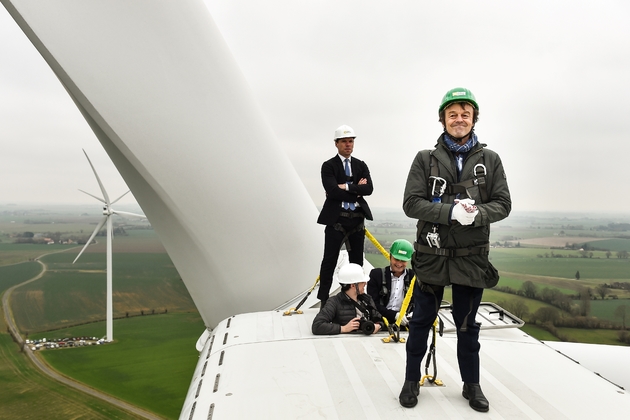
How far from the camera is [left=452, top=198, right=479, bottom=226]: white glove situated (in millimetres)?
1841

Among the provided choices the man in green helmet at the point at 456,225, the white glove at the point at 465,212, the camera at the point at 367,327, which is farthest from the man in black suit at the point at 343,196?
the white glove at the point at 465,212

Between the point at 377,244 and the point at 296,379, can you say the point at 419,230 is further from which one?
the point at 377,244

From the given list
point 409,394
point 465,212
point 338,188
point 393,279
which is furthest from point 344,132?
point 409,394

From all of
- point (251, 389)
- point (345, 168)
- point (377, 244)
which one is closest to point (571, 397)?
point (251, 389)

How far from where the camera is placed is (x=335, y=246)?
364 cm

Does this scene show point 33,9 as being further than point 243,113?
No

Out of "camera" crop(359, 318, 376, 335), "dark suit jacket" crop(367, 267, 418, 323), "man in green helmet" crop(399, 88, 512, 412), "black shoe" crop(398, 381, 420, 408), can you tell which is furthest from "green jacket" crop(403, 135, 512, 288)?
"dark suit jacket" crop(367, 267, 418, 323)

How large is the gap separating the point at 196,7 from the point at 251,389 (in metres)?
3.40

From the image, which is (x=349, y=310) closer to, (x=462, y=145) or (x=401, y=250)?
(x=401, y=250)

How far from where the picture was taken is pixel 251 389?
225 centimetres

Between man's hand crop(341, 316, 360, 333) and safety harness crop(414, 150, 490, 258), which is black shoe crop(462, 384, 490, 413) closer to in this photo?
safety harness crop(414, 150, 490, 258)

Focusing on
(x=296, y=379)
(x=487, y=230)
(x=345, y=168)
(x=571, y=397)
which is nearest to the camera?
(x=487, y=230)

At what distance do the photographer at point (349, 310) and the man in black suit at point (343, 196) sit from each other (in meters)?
0.22

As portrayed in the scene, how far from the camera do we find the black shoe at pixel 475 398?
2037 mm
